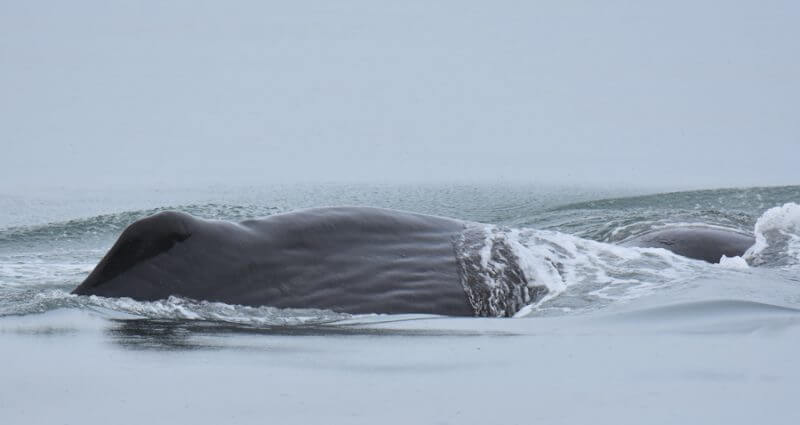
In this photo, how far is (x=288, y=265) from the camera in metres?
7.07

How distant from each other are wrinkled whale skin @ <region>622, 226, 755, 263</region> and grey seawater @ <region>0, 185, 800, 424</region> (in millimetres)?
348

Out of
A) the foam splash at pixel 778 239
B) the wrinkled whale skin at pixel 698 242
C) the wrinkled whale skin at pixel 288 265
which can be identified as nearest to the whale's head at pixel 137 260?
the wrinkled whale skin at pixel 288 265

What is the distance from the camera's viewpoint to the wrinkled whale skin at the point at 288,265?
6742mm

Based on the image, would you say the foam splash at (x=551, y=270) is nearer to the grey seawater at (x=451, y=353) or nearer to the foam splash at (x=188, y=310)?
the grey seawater at (x=451, y=353)

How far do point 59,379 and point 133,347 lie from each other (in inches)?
32.5

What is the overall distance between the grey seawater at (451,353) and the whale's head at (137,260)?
158mm

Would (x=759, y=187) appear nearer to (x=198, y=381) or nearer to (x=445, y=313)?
(x=445, y=313)

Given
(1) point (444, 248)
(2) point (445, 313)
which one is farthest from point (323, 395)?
(1) point (444, 248)

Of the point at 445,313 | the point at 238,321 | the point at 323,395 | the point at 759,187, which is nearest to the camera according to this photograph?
the point at 323,395

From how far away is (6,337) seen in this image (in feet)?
18.6

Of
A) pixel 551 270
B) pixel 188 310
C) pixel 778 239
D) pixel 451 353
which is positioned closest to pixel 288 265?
pixel 188 310

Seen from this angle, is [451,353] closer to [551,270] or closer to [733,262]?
[551,270]

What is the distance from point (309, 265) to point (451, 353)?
2.01 meters

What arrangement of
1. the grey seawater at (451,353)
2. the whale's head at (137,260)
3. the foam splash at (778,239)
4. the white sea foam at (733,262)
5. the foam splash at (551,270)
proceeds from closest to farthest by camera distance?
the grey seawater at (451,353)
the whale's head at (137,260)
the foam splash at (551,270)
the white sea foam at (733,262)
the foam splash at (778,239)
